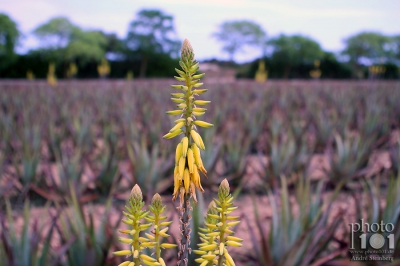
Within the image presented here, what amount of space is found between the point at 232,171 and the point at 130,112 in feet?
9.73

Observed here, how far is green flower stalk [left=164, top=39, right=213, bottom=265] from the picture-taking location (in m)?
0.47

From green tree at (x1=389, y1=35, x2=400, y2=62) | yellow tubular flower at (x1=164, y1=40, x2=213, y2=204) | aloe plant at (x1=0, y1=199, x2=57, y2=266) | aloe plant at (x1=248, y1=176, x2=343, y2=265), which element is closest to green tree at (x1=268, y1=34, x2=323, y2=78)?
green tree at (x1=389, y1=35, x2=400, y2=62)

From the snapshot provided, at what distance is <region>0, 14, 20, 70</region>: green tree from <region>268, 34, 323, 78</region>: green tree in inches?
1063

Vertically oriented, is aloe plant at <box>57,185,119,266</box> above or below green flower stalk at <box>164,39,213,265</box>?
below

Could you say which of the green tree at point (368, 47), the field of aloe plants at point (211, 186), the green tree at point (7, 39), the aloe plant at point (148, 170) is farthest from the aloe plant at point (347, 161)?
the green tree at point (368, 47)

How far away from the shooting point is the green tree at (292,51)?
44.6m

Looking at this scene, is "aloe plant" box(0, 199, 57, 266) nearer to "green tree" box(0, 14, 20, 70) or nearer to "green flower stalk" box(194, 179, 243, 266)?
"green flower stalk" box(194, 179, 243, 266)

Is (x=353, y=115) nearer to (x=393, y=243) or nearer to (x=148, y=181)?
(x=148, y=181)

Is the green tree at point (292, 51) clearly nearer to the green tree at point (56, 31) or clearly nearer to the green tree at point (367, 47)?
the green tree at point (367, 47)

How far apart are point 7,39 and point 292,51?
29.9m

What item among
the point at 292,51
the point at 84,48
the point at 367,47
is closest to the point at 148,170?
the point at 84,48

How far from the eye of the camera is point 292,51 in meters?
45.0

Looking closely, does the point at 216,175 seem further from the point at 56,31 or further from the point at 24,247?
the point at 56,31

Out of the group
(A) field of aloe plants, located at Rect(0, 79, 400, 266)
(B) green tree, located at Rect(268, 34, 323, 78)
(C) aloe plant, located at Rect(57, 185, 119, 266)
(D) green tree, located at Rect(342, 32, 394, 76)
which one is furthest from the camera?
(D) green tree, located at Rect(342, 32, 394, 76)
